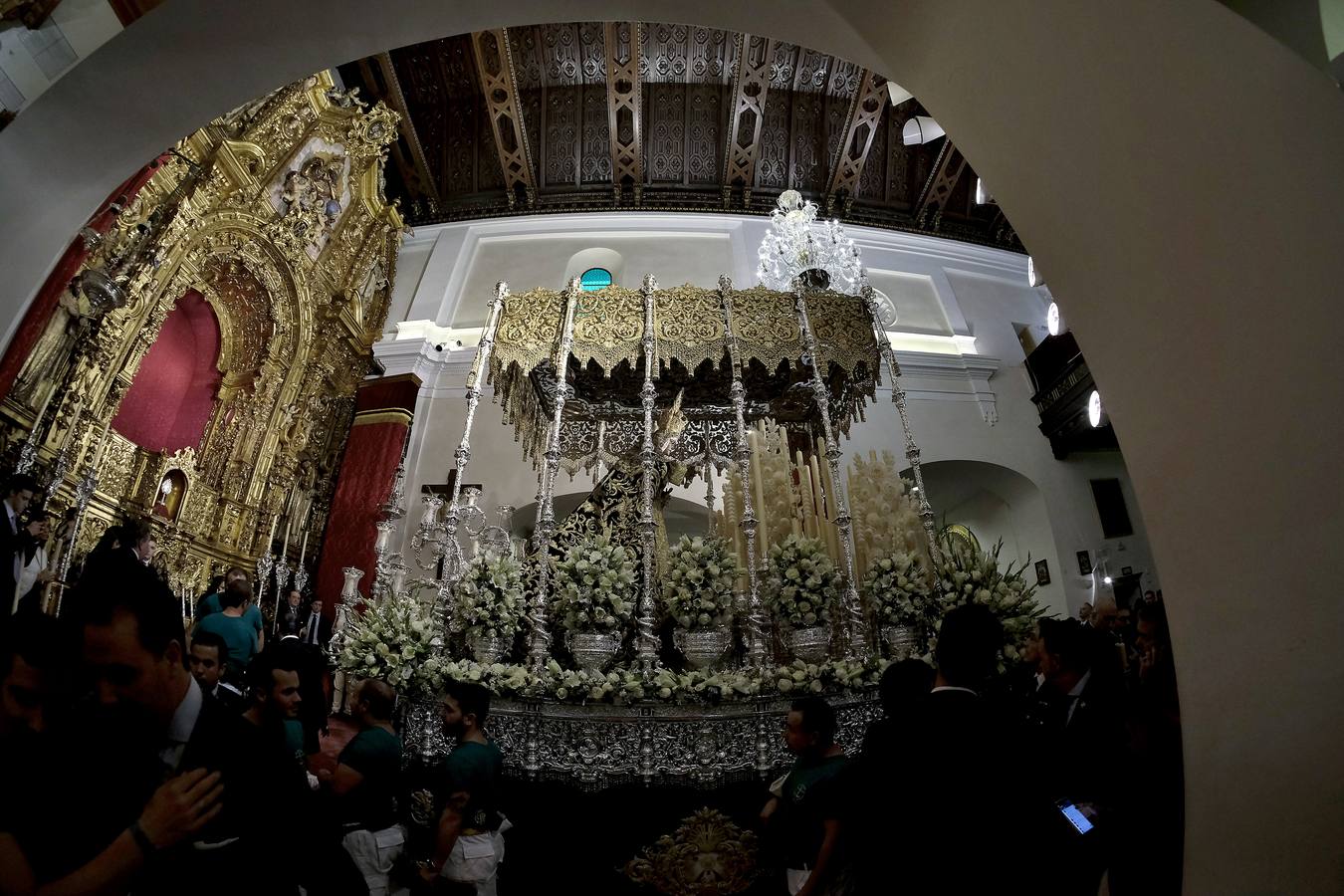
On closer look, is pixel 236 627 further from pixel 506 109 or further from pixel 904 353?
pixel 506 109

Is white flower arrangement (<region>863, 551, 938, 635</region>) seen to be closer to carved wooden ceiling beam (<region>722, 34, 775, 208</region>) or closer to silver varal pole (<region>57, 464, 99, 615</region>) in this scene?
silver varal pole (<region>57, 464, 99, 615</region>)

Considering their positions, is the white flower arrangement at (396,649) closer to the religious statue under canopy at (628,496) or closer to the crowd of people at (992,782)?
the religious statue under canopy at (628,496)

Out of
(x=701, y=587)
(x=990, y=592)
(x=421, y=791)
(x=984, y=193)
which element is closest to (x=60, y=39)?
(x=421, y=791)

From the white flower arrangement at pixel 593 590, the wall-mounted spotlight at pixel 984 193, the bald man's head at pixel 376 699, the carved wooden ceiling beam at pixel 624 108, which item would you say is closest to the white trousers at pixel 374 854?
the bald man's head at pixel 376 699

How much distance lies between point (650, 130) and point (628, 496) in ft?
24.7

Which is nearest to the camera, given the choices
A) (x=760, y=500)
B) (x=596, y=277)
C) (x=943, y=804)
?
(x=943, y=804)

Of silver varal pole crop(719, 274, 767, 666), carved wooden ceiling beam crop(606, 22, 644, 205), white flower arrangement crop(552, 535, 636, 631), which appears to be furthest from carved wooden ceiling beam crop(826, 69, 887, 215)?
white flower arrangement crop(552, 535, 636, 631)

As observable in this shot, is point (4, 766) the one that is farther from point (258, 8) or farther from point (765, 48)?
point (765, 48)

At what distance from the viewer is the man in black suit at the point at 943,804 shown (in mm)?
1208

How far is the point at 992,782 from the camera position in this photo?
4.12ft

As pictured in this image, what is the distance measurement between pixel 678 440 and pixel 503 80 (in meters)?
7.04

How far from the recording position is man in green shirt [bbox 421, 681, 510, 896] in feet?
6.58

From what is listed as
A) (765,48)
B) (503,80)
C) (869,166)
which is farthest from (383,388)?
(869,166)

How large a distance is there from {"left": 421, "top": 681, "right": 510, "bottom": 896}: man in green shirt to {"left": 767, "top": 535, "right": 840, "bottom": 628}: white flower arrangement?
180cm
